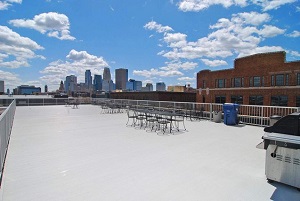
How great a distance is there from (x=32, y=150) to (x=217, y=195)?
4889mm

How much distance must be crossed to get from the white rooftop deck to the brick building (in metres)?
31.8

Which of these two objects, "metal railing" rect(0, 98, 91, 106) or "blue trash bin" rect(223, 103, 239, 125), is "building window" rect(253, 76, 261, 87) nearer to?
"blue trash bin" rect(223, 103, 239, 125)

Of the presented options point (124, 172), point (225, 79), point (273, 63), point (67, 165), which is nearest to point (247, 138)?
point (124, 172)

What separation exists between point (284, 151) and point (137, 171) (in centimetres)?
265

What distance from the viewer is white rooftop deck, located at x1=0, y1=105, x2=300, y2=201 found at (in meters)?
2.99

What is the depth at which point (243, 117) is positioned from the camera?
10.4 metres

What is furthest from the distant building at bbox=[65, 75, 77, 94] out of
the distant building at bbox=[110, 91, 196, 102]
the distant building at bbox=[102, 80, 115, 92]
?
the distant building at bbox=[110, 91, 196, 102]

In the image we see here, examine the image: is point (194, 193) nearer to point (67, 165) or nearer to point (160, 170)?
point (160, 170)

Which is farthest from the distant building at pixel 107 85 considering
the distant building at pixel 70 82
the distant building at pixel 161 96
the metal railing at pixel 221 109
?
the metal railing at pixel 221 109

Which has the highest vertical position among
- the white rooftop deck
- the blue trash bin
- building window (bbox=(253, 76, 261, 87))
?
building window (bbox=(253, 76, 261, 87))

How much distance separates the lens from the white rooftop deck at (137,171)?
2994 mm

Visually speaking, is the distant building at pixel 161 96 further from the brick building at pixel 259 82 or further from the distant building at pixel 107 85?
the distant building at pixel 107 85

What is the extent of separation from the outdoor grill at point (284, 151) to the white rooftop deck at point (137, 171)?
213 mm

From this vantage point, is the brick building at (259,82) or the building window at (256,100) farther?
the building window at (256,100)
